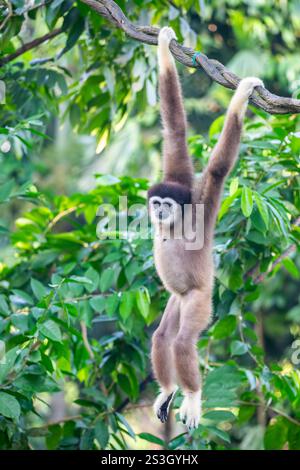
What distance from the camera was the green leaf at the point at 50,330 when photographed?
3549mm

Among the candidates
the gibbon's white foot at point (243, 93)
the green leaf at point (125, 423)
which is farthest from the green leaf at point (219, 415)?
the gibbon's white foot at point (243, 93)

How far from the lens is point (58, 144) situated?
49.4 feet

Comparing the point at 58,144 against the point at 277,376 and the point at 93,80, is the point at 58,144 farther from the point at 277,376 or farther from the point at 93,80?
the point at 277,376

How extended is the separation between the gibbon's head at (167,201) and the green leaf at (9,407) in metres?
1.14

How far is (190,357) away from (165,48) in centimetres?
148

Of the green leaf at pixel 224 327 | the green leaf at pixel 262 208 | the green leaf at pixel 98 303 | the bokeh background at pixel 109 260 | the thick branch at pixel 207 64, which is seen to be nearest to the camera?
the thick branch at pixel 207 64

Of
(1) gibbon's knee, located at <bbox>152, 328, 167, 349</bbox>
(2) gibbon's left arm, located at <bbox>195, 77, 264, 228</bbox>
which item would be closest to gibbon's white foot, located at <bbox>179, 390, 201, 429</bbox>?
(1) gibbon's knee, located at <bbox>152, 328, 167, 349</bbox>

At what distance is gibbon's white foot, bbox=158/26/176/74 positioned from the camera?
345 centimetres

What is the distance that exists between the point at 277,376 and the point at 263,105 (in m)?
2.04

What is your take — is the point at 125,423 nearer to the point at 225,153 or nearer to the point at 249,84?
the point at 225,153

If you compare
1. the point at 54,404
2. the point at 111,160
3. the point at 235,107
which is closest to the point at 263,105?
the point at 235,107

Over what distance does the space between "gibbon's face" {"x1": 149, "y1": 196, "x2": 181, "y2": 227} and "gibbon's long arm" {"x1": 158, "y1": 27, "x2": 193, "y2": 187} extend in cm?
30

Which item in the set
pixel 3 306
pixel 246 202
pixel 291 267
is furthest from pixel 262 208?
pixel 3 306

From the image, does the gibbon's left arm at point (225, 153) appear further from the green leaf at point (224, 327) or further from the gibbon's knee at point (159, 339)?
the green leaf at point (224, 327)
